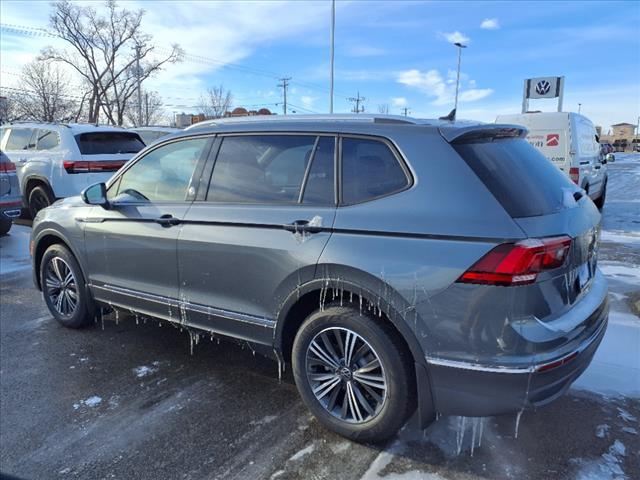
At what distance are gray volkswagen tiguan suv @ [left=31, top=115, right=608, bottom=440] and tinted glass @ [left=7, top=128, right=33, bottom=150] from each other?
303 inches

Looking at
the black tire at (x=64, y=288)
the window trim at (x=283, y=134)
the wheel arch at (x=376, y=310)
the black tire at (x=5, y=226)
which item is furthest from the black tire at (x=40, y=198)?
the wheel arch at (x=376, y=310)

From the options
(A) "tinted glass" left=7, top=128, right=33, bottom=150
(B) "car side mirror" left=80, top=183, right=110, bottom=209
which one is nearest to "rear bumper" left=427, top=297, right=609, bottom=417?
(B) "car side mirror" left=80, top=183, right=110, bottom=209

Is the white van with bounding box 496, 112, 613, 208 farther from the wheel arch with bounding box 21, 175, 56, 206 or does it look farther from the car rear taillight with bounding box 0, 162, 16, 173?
the car rear taillight with bounding box 0, 162, 16, 173

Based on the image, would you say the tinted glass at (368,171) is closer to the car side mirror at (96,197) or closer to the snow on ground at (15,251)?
the car side mirror at (96,197)

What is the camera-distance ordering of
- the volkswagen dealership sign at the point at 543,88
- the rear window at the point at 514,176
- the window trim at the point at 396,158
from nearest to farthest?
the rear window at the point at 514,176 → the window trim at the point at 396,158 → the volkswagen dealership sign at the point at 543,88

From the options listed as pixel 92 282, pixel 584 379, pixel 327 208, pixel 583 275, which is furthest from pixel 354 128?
pixel 92 282

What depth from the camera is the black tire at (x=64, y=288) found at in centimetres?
437

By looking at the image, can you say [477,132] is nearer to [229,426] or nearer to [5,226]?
[229,426]

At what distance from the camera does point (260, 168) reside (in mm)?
3225

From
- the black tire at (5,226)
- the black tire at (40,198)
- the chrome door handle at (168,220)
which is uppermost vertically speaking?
the chrome door handle at (168,220)

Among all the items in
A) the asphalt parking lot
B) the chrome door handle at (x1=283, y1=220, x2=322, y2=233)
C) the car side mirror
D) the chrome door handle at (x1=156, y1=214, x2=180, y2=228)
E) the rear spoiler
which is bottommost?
the asphalt parking lot

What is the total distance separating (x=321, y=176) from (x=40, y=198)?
846 cm

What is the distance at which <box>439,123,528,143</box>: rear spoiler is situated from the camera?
8.54ft

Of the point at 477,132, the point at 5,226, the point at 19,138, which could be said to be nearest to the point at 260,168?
the point at 477,132
